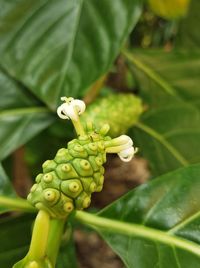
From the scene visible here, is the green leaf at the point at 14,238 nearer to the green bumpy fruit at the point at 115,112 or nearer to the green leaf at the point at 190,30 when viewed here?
the green bumpy fruit at the point at 115,112

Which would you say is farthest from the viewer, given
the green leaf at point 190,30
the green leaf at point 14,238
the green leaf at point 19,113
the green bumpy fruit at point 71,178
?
the green leaf at point 190,30

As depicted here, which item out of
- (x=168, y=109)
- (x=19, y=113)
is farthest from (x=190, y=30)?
(x=19, y=113)

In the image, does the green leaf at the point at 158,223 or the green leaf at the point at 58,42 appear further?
the green leaf at the point at 58,42

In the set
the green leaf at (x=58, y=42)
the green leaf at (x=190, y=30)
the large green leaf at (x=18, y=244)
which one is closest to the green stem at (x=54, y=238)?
the large green leaf at (x=18, y=244)

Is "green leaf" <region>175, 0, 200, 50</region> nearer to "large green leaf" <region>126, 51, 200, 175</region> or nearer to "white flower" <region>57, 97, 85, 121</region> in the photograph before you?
"large green leaf" <region>126, 51, 200, 175</region>

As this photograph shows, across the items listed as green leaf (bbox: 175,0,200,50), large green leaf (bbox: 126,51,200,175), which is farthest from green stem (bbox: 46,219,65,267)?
green leaf (bbox: 175,0,200,50)

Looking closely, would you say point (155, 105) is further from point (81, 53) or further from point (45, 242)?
point (45, 242)
